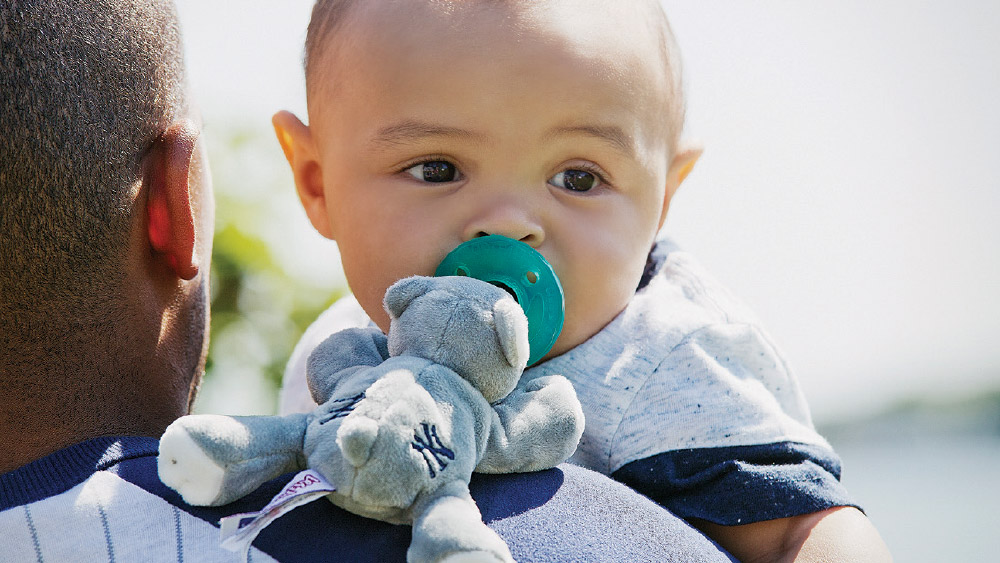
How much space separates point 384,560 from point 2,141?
0.84 m

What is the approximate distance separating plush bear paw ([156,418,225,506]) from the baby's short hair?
935 millimetres

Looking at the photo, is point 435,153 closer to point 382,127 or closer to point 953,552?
point 382,127

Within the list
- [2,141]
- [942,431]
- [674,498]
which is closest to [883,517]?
[942,431]

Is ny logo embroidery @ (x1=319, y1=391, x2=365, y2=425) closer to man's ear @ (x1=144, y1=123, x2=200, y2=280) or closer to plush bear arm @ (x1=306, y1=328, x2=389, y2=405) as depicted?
plush bear arm @ (x1=306, y1=328, x2=389, y2=405)

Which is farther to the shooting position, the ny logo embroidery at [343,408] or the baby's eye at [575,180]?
the baby's eye at [575,180]

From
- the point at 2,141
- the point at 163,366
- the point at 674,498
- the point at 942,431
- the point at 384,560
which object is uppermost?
the point at 2,141

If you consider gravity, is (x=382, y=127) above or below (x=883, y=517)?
above

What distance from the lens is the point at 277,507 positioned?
3.32 feet

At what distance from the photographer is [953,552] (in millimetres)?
4957

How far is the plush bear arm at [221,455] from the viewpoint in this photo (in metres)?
1.03

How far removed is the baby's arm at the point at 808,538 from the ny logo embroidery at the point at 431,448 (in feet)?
2.02

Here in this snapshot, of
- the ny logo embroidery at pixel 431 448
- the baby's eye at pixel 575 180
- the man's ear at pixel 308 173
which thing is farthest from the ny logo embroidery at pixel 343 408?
the man's ear at pixel 308 173

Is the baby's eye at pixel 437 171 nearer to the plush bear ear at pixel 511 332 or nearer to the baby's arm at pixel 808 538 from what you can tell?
the plush bear ear at pixel 511 332

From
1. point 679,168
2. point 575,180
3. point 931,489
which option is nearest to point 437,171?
point 575,180
